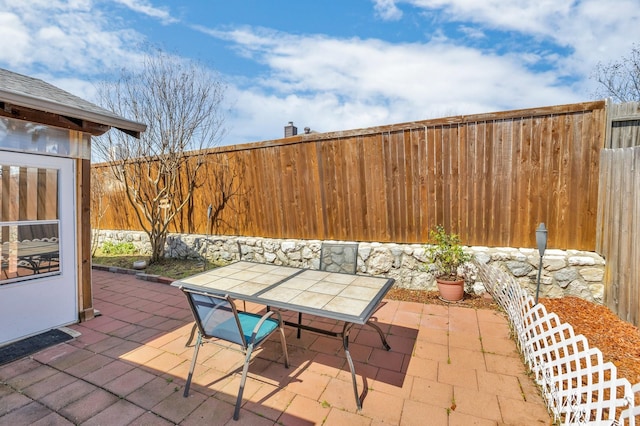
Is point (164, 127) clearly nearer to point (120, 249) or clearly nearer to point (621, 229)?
point (120, 249)

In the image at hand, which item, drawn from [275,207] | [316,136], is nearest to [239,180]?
[275,207]

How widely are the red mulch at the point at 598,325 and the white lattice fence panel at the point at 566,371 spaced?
136 mm

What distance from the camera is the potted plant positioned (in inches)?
161

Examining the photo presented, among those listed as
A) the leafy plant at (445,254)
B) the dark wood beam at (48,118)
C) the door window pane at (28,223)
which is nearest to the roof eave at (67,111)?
the dark wood beam at (48,118)

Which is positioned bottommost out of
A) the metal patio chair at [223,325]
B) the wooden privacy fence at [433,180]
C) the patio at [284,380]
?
the patio at [284,380]

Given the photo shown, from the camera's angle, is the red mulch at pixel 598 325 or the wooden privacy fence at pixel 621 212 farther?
the wooden privacy fence at pixel 621 212

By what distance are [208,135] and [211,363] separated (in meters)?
4.84

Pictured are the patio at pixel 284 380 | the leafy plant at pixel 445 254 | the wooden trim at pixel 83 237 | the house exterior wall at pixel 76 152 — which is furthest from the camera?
the leafy plant at pixel 445 254

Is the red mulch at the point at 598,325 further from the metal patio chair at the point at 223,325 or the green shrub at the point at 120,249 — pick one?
the green shrub at the point at 120,249

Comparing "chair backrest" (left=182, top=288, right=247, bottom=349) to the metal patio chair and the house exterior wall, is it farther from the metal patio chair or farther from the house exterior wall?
the house exterior wall

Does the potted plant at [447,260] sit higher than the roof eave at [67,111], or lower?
lower

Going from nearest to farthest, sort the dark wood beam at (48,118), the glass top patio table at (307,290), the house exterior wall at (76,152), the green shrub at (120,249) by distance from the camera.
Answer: the glass top patio table at (307,290)
the dark wood beam at (48,118)
the house exterior wall at (76,152)
the green shrub at (120,249)

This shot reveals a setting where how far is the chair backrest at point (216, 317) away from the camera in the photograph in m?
2.07

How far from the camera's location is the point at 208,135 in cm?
620
